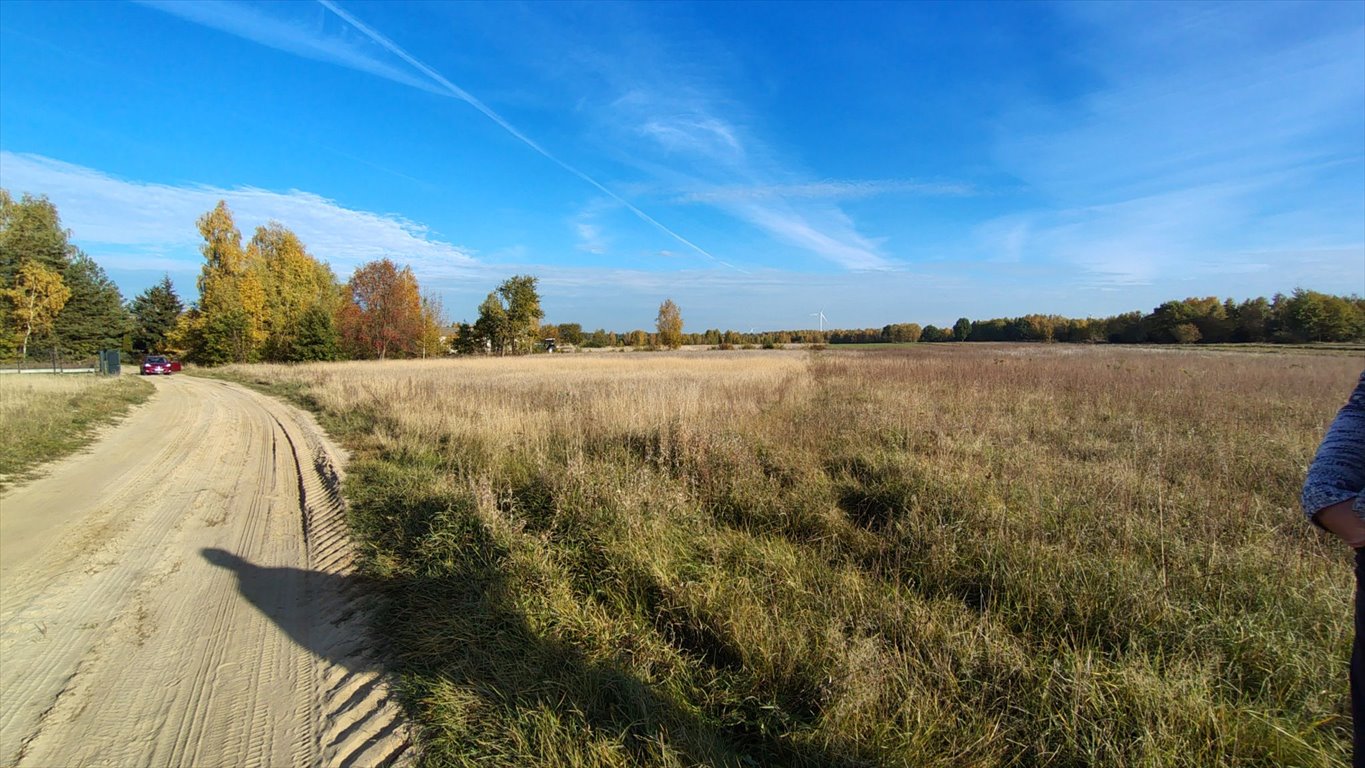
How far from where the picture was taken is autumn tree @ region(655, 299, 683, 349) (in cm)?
9006

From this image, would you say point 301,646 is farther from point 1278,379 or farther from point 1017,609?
point 1278,379

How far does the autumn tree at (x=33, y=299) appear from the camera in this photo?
3734cm

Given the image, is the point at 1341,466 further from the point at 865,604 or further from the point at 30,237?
the point at 30,237

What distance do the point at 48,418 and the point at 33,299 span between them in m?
42.8

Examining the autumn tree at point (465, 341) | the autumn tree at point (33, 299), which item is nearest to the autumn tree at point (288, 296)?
the autumn tree at point (33, 299)

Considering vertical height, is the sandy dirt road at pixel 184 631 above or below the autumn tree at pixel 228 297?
below

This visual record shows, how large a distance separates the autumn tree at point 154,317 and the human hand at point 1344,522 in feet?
258

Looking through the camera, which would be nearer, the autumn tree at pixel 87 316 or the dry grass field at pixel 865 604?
the dry grass field at pixel 865 604

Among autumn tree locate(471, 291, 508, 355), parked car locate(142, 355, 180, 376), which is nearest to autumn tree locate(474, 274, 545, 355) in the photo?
autumn tree locate(471, 291, 508, 355)

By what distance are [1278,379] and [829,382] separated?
1397cm

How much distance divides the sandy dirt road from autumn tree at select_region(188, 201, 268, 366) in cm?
4772

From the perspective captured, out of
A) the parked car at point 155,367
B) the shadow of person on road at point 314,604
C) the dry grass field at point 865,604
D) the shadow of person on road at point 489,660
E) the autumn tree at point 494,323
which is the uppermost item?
the autumn tree at point 494,323

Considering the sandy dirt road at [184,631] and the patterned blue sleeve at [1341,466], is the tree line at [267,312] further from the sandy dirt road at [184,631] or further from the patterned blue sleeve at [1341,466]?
the patterned blue sleeve at [1341,466]

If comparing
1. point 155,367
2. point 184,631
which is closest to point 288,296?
point 155,367
